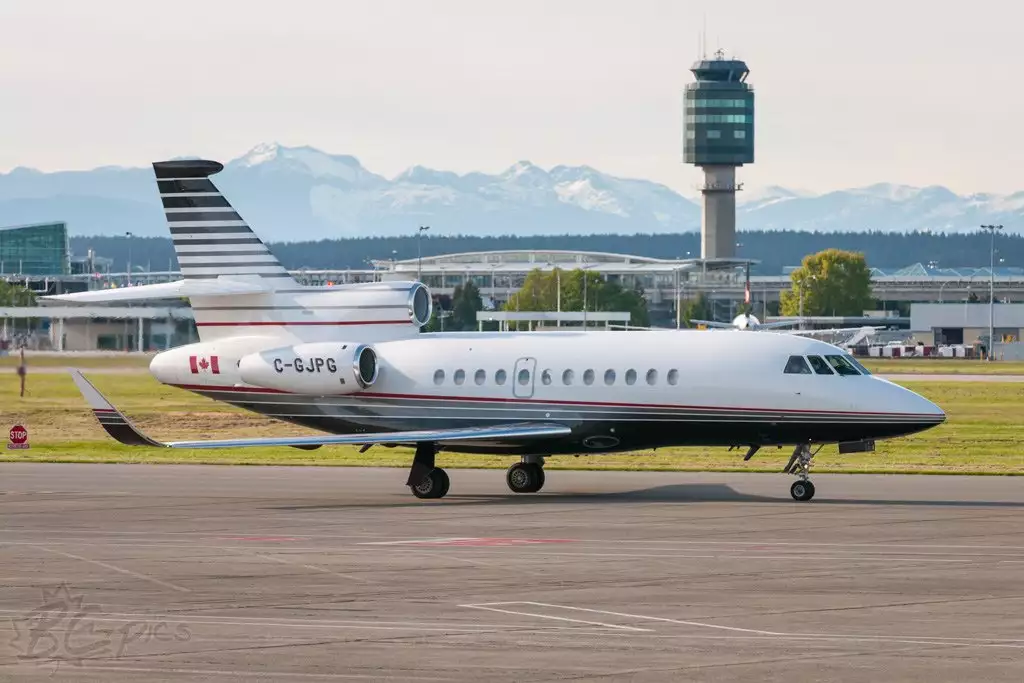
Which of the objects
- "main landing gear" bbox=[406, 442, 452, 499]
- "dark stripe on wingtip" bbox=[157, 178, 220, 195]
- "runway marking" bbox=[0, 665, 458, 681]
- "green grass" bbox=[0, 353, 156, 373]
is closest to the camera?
"runway marking" bbox=[0, 665, 458, 681]

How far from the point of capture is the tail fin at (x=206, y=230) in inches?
1497

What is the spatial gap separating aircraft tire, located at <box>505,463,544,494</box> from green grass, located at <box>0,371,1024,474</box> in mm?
6790

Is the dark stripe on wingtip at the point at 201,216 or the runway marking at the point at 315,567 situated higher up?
the dark stripe on wingtip at the point at 201,216

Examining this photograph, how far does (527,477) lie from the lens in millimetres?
36562

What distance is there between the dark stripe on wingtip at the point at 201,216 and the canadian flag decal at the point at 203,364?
10.2ft

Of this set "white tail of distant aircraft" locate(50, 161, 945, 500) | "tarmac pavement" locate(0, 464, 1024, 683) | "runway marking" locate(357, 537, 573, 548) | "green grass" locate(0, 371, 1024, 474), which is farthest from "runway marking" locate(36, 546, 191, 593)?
"green grass" locate(0, 371, 1024, 474)

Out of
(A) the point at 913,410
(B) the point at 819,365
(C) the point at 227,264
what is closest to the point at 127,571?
(C) the point at 227,264

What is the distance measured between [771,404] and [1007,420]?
2909cm

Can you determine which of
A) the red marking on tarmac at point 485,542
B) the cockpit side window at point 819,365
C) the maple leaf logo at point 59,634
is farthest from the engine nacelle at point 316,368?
the maple leaf logo at point 59,634

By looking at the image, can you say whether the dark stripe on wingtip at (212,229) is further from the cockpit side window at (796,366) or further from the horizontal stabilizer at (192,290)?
the cockpit side window at (796,366)

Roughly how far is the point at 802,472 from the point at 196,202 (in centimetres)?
1486

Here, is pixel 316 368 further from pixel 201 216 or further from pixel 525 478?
pixel 525 478

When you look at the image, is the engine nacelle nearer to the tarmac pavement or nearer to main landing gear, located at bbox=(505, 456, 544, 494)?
the tarmac pavement

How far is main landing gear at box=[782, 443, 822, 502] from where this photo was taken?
33594 millimetres
